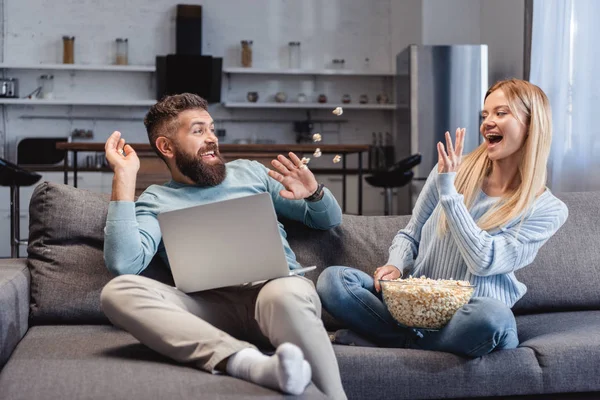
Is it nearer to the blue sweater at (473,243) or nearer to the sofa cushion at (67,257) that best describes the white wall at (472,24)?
the blue sweater at (473,243)

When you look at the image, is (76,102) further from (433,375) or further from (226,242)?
(433,375)

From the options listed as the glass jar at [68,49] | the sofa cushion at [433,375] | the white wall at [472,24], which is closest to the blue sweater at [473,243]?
the sofa cushion at [433,375]

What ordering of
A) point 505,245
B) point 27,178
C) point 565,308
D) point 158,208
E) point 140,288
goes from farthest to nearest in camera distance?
point 27,178
point 565,308
point 158,208
point 505,245
point 140,288

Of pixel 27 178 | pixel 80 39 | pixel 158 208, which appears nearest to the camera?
pixel 158 208

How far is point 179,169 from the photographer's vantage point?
2.40 metres

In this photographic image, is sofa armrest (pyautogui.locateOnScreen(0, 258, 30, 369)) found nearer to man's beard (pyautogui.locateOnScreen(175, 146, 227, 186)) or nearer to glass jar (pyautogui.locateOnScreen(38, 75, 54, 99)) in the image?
man's beard (pyautogui.locateOnScreen(175, 146, 227, 186))

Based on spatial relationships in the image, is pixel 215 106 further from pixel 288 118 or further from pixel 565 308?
pixel 565 308

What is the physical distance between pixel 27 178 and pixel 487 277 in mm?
4311

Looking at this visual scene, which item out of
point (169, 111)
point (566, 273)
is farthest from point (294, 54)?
point (566, 273)

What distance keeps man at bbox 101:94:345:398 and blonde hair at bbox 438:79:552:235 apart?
44cm

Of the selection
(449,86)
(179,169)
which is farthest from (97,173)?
(179,169)

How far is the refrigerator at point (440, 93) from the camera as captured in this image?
7.21 meters

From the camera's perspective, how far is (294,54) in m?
8.40

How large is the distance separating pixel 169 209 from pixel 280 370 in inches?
34.0
